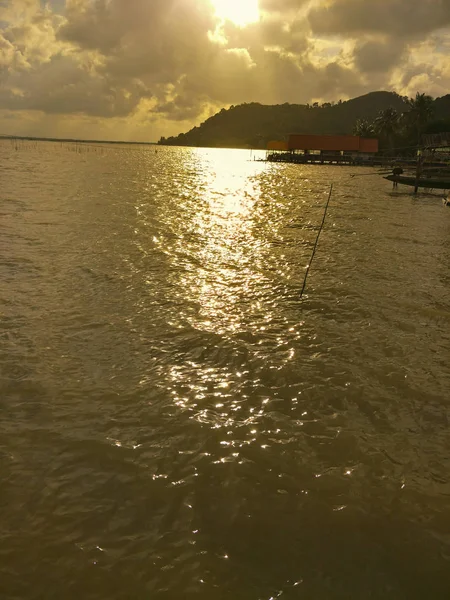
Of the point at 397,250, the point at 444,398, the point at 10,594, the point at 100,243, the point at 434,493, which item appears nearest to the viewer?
the point at 10,594

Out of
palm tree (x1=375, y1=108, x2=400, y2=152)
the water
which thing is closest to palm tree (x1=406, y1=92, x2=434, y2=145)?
palm tree (x1=375, y1=108, x2=400, y2=152)

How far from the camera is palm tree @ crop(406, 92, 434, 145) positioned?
122m

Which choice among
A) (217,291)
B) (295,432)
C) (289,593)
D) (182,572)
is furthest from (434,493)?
(217,291)

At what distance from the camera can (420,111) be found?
123688 mm

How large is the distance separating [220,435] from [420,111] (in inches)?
5606

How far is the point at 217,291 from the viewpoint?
1262 centimetres

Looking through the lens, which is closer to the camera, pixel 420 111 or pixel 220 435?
pixel 220 435

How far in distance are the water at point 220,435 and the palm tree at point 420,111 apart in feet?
430

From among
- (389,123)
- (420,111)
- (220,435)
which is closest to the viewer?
(220,435)

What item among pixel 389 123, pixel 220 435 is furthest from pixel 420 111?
pixel 220 435

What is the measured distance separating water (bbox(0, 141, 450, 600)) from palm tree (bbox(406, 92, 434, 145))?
13107 cm

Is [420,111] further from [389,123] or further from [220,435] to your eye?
[220,435]

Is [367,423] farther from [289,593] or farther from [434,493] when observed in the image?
[289,593]

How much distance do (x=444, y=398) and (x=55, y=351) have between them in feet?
23.7
